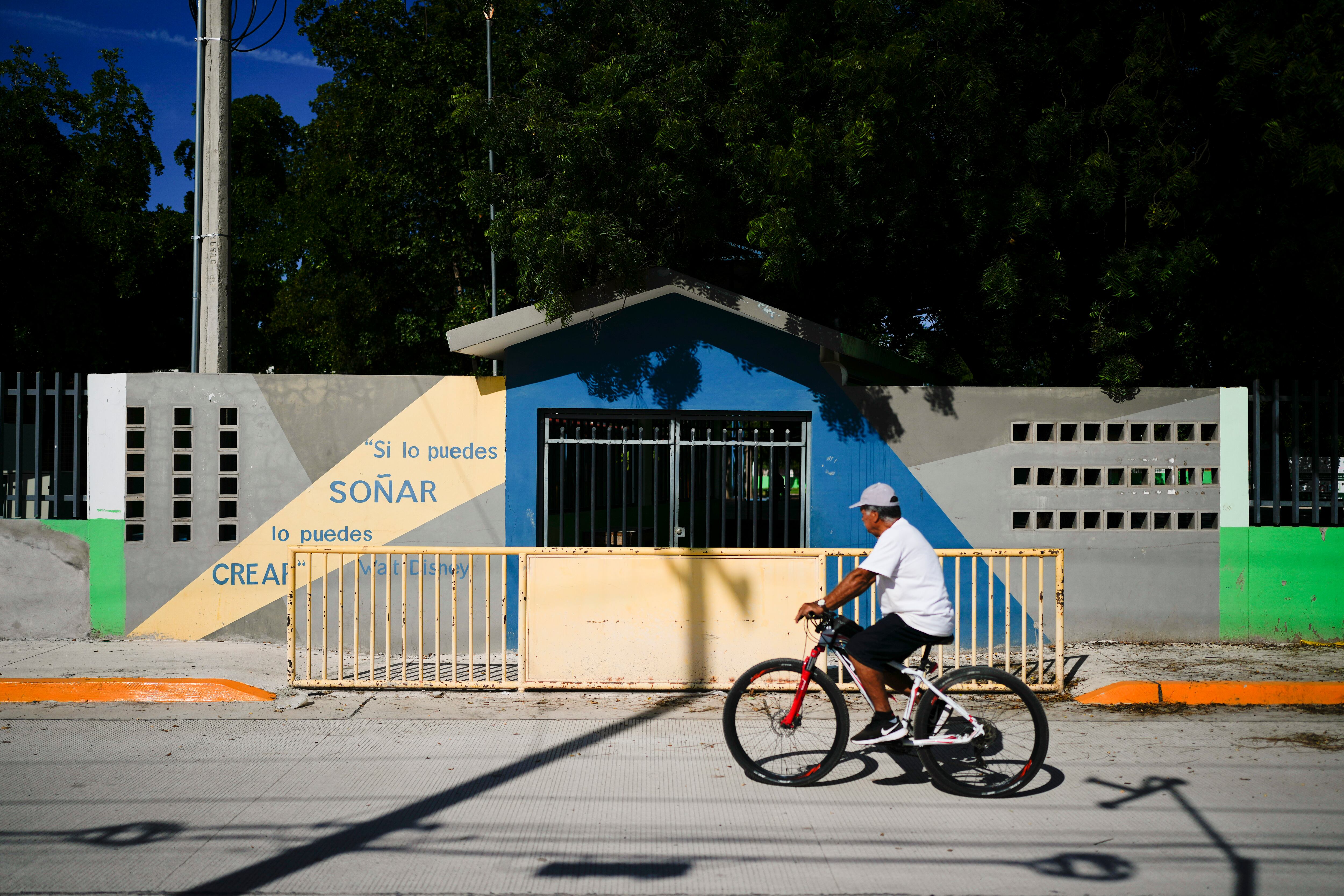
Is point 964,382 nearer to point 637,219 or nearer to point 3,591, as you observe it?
point 637,219

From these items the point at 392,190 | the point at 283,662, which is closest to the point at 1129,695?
the point at 283,662

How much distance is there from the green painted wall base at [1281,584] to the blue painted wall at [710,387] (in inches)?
108

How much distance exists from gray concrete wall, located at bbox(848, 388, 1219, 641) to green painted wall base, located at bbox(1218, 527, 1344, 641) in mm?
154

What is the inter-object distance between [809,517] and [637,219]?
3.82 m

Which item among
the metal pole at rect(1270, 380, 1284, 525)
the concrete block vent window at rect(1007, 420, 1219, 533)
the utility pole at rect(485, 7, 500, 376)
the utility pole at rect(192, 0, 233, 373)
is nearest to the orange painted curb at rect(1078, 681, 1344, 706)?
the concrete block vent window at rect(1007, 420, 1219, 533)

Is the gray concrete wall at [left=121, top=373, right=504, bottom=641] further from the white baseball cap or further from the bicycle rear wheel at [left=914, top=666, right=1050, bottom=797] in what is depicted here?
the bicycle rear wheel at [left=914, top=666, right=1050, bottom=797]

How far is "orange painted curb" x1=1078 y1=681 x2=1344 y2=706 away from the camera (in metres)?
7.40

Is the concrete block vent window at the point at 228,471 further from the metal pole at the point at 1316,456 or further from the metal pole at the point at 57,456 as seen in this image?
the metal pole at the point at 1316,456

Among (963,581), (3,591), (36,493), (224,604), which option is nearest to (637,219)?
(963,581)

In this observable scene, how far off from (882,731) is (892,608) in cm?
72

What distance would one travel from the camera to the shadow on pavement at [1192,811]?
14.1 ft

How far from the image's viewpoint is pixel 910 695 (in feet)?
17.9

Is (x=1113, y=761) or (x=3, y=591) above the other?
(x=3, y=591)

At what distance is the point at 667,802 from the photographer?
17.2ft
